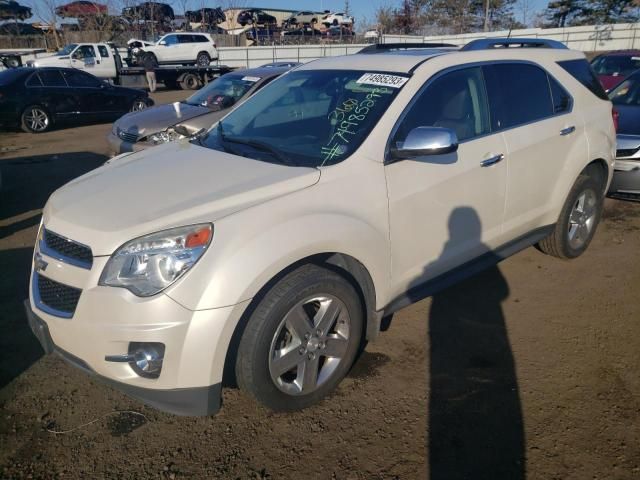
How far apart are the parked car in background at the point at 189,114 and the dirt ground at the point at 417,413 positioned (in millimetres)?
3809

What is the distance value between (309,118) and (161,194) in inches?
47.8

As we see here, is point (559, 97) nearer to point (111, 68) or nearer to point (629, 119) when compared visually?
point (629, 119)

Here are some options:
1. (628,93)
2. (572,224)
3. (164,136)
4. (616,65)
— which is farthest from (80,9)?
(572,224)

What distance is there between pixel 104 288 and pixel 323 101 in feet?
6.46

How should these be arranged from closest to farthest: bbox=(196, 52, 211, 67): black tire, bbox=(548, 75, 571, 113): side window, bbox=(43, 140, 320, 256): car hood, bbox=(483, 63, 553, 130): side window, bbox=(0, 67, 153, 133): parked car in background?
1. bbox=(43, 140, 320, 256): car hood
2. bbox=(483, 63, 553, 130): side window
3. bbox=(548, 75, 571, 113): side window
4. bbox=(0, 67, 153, 133): parked car in background
5. bbox=(196, 52, 211, 67): black tire

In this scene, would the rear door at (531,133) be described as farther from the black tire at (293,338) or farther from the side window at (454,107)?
the black tire at (293,338)

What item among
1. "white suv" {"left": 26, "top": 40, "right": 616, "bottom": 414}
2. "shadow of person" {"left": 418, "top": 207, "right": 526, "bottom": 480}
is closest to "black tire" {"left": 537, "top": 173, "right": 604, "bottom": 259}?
"white suv" {"left": 26, "top": 40, "right": 616, "bottom": 414}

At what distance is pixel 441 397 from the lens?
9.82ft

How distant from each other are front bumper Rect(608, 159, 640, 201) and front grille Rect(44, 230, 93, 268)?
5.99 m

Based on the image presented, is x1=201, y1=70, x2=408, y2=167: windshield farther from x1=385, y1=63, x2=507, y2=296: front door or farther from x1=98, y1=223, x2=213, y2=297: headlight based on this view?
x1=98, y1=223, x2=213, y2=297: headlight

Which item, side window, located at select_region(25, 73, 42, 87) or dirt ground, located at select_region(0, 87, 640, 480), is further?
side window, located at select_region(25, 73, 42, 87)

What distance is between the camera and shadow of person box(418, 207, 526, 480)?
2527 millimetres

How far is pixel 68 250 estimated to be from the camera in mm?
2561

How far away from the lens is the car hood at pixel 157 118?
24.9 ft
